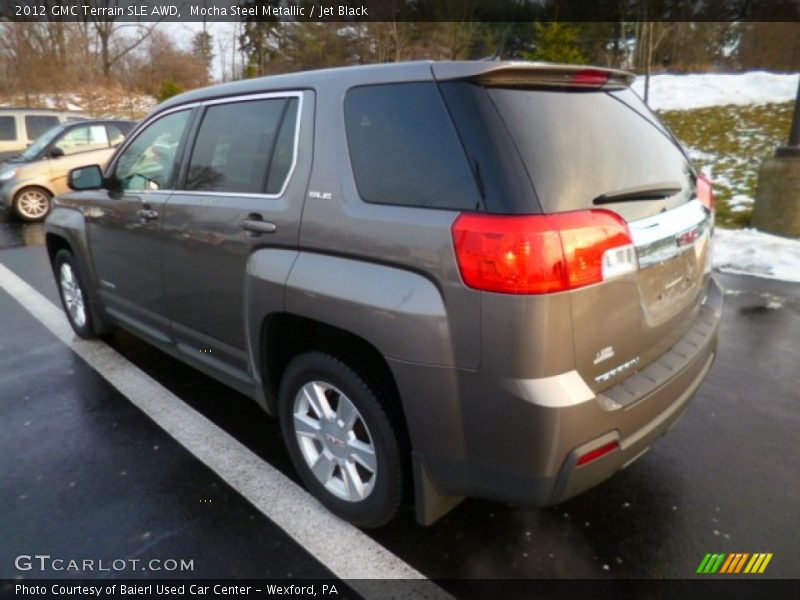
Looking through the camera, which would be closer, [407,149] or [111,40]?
[407,149]

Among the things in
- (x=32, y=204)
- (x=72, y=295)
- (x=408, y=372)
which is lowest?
(x=72, y=295)

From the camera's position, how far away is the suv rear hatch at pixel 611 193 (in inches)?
72.4

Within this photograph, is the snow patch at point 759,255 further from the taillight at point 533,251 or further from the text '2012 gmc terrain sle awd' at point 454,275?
the taillight at point 533,251

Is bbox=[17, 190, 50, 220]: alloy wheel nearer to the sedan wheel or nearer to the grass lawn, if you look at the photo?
the sedan wheel

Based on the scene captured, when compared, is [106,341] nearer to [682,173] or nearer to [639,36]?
[682,173]

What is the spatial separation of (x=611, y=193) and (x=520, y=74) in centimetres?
53

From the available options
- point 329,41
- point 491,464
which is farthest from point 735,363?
point 329,41

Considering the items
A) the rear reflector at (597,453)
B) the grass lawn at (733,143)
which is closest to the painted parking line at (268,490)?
the rear reflector at (597,453)

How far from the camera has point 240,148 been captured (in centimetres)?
281

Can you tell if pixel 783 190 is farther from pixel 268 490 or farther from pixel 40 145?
pixel 40 145

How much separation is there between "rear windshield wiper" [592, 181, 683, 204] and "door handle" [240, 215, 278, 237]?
4.42ft

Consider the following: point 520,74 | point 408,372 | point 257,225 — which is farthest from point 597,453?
point 257,225

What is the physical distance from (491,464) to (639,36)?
92.2ft

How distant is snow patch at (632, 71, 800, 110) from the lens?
1778cm
